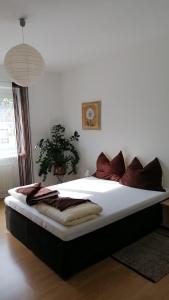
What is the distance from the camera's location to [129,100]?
3.52m

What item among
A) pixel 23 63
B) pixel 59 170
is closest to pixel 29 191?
pixel 23 63

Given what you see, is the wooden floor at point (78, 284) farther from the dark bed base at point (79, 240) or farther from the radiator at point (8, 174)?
the radiator at point (8, 174)

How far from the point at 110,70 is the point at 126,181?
1.75 metres

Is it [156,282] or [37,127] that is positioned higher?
[37,127]

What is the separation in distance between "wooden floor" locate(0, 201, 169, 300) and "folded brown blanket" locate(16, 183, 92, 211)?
0.58m

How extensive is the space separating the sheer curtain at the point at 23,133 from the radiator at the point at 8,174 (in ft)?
0.31

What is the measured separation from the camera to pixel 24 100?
14.0ft

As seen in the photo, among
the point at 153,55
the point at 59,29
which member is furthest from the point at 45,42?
the point at 153,55

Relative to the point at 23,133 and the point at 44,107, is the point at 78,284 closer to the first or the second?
the point at 23,133

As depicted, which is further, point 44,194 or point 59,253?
point 44,194

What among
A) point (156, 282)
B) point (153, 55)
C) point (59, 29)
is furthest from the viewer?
point (153, 55)

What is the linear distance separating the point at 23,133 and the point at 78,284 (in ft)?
9.53

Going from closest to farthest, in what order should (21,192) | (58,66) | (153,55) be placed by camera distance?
1. (21,192)
2. (153,55)
3. (58,66)

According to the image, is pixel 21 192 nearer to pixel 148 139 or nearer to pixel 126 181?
pixel 126 181
